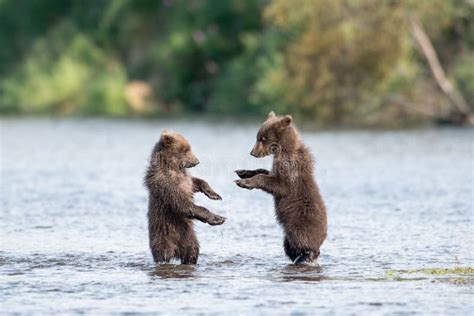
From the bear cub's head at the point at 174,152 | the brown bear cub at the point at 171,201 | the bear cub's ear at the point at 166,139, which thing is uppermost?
the bear cub's ear at the point at 166,139

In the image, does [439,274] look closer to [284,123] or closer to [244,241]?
[284,123]

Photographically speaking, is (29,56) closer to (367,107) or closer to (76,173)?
(367,107)

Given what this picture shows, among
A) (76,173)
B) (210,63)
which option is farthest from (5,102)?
(76,173)

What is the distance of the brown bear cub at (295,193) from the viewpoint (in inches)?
422

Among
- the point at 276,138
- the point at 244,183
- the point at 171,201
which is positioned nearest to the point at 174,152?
the point at 171,201

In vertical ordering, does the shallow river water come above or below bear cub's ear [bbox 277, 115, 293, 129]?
below

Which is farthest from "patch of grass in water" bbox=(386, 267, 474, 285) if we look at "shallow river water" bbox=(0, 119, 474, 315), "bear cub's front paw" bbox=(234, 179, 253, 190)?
"bear cub's front paw" bbox=(234, 179, 253, 190)

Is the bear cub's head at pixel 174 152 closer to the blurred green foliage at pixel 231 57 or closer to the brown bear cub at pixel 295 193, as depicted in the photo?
the brown bear cub at pixel 295 193

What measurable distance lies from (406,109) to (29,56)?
22.3 m

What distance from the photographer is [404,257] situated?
1130 centimetres

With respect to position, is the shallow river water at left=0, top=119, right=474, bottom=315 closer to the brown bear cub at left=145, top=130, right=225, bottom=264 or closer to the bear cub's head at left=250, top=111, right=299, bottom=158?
the brown bear cub at left=145, top=130, right=225, bottom=264

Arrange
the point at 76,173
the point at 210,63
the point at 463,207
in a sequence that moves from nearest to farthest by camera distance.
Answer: the point at 463,207, the point at 76,173, the point at 210,63

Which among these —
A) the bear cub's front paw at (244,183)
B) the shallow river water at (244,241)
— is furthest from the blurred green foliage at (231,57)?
the bear cub's front paw at (244,183)

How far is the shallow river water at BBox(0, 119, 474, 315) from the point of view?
9.23 meters
